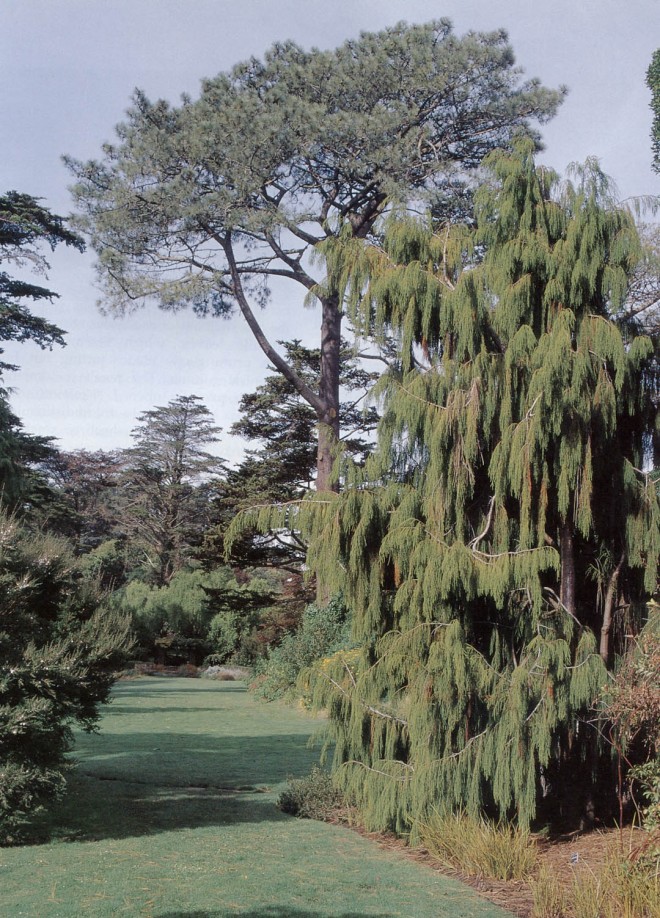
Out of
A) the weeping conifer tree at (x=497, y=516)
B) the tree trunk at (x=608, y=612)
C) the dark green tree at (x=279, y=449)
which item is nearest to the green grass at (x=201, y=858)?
the weeping conifer tree at (x=497, y=516)

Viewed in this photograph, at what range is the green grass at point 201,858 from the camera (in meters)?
4.24

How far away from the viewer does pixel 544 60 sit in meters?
14.9

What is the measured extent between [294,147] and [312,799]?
1163 centimetres

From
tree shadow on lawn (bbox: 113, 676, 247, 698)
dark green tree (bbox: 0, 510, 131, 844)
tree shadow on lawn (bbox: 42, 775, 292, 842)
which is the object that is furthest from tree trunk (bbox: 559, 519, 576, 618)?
tree shadow on lawn (bbox: 113, 676, 247, 698)

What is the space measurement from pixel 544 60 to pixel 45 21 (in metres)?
10.3

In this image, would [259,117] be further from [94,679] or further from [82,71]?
[94,679]

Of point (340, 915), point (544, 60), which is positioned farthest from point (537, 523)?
point (544, 60)

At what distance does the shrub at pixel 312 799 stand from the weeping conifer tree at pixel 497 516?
2.38ft

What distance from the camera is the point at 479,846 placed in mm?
5051

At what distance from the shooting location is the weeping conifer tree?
5.50 metres


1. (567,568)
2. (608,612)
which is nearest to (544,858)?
(608,612)

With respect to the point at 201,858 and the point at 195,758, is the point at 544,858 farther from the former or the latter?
the point at 195,758

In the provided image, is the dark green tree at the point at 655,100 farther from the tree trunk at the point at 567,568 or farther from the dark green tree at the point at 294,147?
the tree trunk at the point at 567,568

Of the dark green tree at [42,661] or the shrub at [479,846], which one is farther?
the dark green tree at [42,661]
